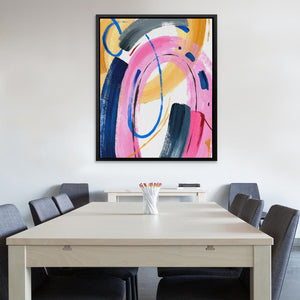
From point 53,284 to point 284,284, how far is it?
2.20 metres

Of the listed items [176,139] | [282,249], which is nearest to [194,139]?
[176,139]

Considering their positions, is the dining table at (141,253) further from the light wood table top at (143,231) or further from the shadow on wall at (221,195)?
the shadow on wall at (221,195)

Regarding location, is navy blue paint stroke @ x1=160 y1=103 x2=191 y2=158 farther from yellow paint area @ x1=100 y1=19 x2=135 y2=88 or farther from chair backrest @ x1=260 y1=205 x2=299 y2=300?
chair backrest @ x1=260 y1=205 x2=299 y2=300

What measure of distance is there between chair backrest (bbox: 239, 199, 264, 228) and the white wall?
2.48 m

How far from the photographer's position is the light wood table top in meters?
1.70

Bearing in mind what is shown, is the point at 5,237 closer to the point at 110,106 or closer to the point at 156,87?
Answer: the point at 110,106

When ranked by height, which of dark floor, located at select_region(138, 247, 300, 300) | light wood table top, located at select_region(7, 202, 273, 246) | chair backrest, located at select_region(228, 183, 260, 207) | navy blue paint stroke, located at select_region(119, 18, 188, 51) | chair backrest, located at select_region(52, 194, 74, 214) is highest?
navy blue paint stroke, located at select_region(119, 18, 188, 51)

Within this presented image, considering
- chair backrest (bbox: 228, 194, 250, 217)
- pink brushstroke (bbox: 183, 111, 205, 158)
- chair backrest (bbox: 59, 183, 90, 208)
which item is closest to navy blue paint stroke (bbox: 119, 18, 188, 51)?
pink brushstroke (bbox: 183, 111, 205, 158)

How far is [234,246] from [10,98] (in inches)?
170

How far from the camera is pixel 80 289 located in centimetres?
196

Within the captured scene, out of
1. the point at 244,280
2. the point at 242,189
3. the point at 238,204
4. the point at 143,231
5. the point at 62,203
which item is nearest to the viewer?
the point at 143,231

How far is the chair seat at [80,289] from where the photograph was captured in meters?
1.87

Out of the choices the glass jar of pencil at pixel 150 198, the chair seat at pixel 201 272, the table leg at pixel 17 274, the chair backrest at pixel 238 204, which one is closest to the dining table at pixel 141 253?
the table leg at pixel 17 274

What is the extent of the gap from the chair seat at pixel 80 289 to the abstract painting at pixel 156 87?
10.4 feet
